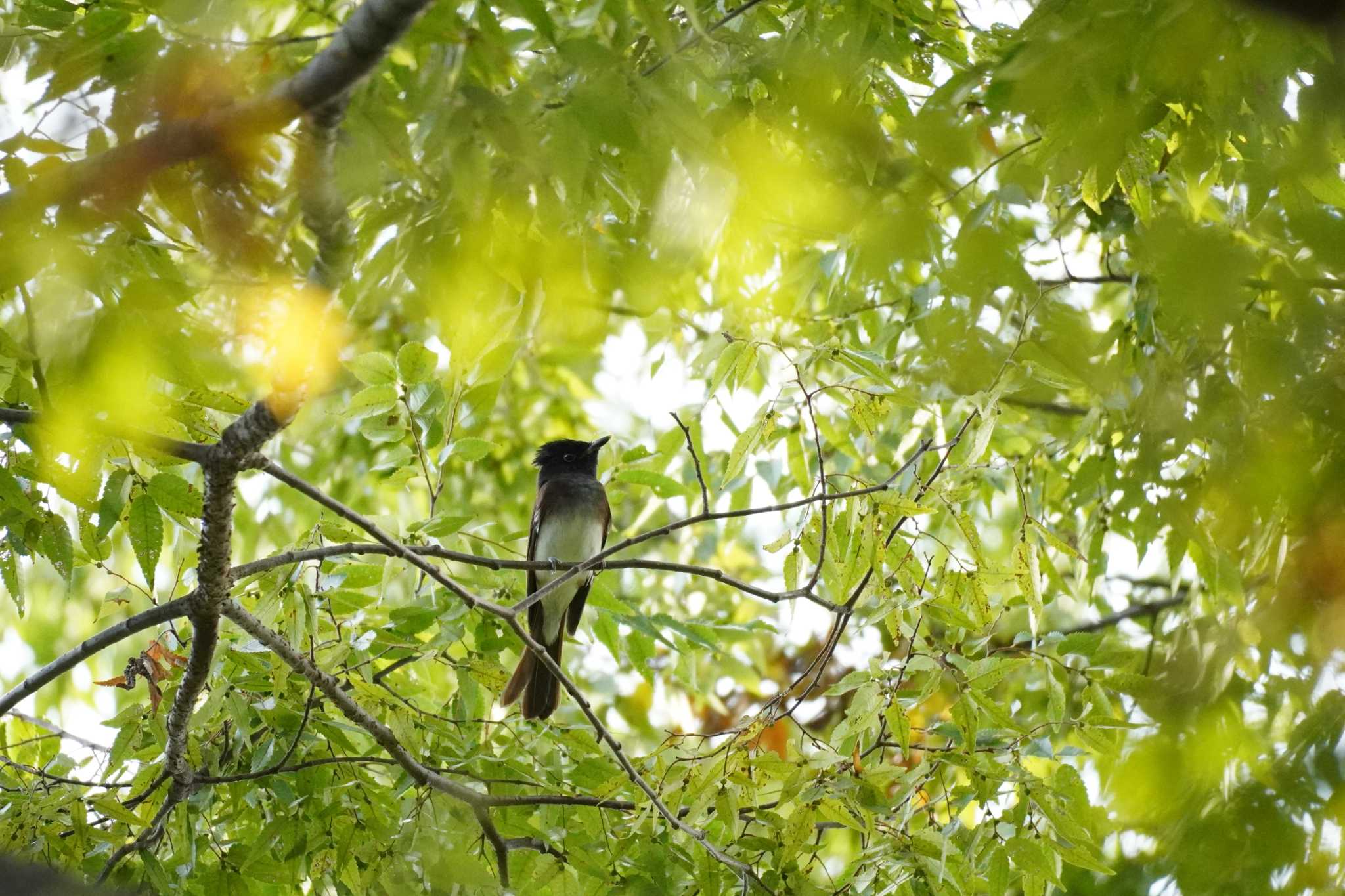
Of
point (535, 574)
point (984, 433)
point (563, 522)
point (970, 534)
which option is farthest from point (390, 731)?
point (563, 522)

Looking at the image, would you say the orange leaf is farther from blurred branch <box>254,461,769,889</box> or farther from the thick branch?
the thick branch

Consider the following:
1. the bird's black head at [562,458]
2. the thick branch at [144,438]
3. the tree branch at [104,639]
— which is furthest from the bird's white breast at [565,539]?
the thick branch at [144,438]

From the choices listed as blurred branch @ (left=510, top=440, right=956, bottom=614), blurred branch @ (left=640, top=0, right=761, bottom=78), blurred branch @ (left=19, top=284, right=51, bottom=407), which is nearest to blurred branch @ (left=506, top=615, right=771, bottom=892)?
blurred branch @ (left=510, top=440, right=956, bottom=614)

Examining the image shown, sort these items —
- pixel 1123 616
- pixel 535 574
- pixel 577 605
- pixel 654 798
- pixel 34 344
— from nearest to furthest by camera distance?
pixel 34 344 → pixel 654 798 → pixel 1123 616 → pixel 577 605 → pixel 535 574

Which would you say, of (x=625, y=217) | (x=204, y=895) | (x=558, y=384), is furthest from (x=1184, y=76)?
(x=558, y=384)

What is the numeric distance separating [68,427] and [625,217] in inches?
40.1

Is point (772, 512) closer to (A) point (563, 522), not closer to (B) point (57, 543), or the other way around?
(B) point (57, 543)

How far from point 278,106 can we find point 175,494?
1.21 meters

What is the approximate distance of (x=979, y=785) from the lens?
2.28m

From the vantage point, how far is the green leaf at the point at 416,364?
2.88 meters

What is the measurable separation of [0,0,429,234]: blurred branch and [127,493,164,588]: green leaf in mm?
1050

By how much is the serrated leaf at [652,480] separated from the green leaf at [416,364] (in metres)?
0.67

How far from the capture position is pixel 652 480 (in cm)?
324

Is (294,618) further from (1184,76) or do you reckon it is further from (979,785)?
(1184,76)
